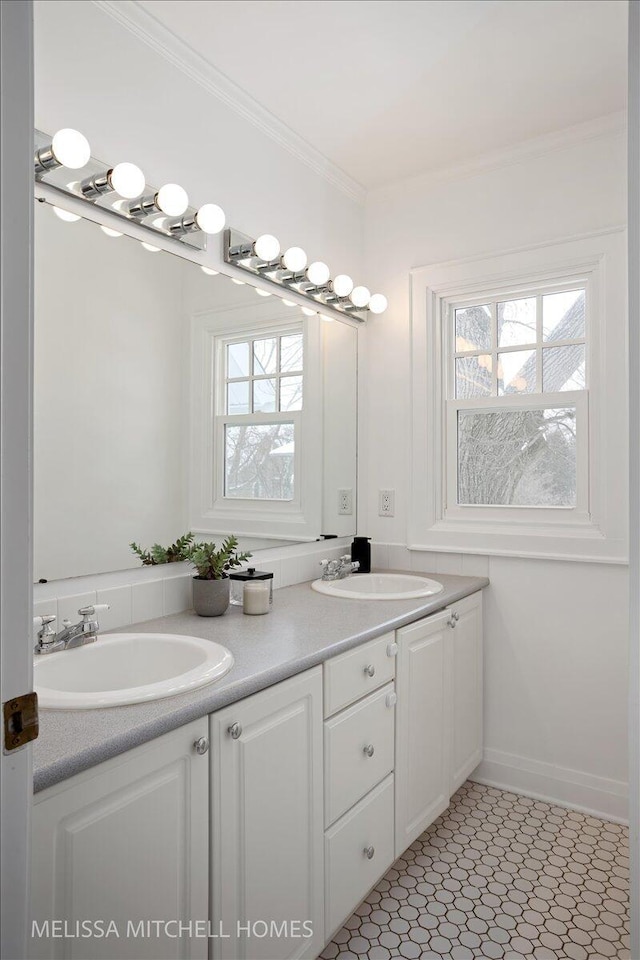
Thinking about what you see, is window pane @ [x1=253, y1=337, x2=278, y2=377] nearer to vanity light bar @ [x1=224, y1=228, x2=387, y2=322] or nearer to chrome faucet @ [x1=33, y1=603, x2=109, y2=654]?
vanity light bar @ [x1=224, y1=228, x2=387, y2=322]

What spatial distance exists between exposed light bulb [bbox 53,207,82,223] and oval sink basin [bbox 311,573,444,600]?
139 cm

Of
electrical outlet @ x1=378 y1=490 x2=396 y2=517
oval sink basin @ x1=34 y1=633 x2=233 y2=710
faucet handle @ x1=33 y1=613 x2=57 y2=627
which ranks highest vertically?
electrical outlet @ x1=378 y1=490 x2=396 y2=517

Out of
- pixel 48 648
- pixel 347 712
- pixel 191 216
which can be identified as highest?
pixel 191 216

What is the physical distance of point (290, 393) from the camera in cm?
241

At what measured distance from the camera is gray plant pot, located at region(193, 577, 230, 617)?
1.85 meters

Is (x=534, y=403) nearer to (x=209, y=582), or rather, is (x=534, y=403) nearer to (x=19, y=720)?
(x=209, y=582)

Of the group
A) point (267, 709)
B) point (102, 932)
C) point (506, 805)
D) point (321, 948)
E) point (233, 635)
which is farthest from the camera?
point (506, 805)

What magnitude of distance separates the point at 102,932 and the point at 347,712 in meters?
0.80

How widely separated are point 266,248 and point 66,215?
704mm

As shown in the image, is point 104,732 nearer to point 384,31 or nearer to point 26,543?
point 26,543

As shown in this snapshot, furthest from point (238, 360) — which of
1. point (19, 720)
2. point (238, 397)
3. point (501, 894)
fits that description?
point (501, 894)

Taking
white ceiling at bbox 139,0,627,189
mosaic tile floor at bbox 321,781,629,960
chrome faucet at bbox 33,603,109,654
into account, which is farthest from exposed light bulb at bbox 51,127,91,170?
mosaic tile floor at bbox 321,781,629,960

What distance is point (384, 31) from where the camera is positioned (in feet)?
6.11

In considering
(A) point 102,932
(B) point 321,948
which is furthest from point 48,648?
(B) point 321,948
